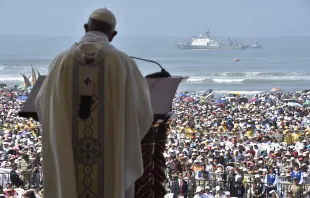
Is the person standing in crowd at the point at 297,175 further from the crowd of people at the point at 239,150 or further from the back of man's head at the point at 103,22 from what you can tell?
the back of man's head at the point at 103,22

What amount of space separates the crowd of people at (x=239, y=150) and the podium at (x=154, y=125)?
376mm

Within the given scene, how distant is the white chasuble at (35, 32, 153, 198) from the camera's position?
8.66 feet

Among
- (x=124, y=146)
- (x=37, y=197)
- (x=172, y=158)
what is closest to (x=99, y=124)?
(x=124, y=146)

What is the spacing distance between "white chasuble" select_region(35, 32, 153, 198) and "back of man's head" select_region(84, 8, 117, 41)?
0.08 metres

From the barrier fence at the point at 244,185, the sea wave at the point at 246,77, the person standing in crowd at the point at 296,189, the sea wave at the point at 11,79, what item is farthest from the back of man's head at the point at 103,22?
the sea wave at the point at 246,77

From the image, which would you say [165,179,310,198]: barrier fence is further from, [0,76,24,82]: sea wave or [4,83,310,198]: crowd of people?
[0,76,24,82]: sea wave

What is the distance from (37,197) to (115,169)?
5.81 m

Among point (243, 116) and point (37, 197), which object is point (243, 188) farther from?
point (243, 116)

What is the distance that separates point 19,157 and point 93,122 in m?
10.2

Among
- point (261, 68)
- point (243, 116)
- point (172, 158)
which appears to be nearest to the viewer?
point (172, 158)

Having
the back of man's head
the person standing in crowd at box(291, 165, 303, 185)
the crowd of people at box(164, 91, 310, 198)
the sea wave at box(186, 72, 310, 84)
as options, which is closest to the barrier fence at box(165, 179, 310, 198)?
the crowd of people at box(164, 91, 310, 198)

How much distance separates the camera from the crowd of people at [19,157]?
923cm

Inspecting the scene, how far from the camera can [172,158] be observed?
43.2ft

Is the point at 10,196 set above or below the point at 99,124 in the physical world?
below
